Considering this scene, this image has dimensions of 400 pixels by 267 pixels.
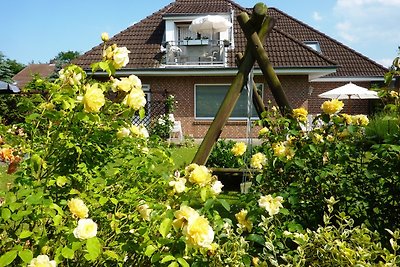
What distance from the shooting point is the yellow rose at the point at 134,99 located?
1.76 metres

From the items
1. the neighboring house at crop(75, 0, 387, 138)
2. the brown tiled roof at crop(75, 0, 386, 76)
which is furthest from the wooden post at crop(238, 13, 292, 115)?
the brown tiled roof at crop(75, 0, 386, 76)

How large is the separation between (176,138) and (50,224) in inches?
544

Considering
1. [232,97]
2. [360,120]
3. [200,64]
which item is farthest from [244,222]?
[200,64]

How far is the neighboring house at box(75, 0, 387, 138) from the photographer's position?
16.1 m

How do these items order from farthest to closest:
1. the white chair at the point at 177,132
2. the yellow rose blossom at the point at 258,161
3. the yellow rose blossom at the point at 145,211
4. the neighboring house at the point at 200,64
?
the neighboring house at the point at 200,64 → the white chair at the point at 177,132 → the yellow rose blossom at the point at 258,161 → the yellow rose blossom at the point at 145,211

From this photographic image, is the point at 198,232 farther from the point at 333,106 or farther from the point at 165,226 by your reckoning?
the point at 333,106

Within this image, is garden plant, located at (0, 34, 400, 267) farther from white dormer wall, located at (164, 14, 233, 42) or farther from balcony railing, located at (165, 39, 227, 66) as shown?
white dormer wall, located at (164, 14, 233, 42)

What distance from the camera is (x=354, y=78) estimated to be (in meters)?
21.8

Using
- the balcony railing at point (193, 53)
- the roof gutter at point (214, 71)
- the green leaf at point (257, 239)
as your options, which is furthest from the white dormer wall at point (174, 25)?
the green leaf at point (257, 239)

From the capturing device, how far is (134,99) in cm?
176

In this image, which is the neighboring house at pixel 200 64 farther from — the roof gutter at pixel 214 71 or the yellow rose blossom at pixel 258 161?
the yellow rose blossom at pixel 258 161

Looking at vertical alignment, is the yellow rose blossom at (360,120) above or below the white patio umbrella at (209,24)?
below

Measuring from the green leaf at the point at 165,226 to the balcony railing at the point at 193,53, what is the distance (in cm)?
1578

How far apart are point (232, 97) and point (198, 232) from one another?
2.38 m
